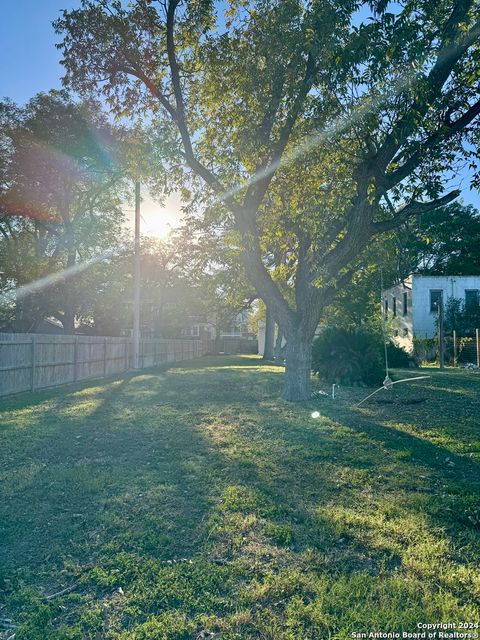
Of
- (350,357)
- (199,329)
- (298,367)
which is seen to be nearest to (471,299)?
(350,357)

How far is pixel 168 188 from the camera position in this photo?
10547 millimetres

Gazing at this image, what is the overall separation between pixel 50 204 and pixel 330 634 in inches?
1113

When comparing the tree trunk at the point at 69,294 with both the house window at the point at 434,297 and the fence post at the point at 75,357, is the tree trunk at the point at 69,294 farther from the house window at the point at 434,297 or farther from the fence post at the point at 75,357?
the house window at the point at 434,297

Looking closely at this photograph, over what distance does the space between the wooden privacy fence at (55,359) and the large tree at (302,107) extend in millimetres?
6499

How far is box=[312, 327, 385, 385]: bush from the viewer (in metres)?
12.3

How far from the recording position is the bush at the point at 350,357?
12.3 metres

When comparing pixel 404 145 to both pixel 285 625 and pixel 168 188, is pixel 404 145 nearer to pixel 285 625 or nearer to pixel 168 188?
pixel 168 188

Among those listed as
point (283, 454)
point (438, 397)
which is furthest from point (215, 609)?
point (438, 397)

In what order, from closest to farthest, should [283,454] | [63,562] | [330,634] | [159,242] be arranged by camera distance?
[330,634] → [63,562] → [283,454] → [159,242]

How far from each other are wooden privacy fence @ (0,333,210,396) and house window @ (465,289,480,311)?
19.9 meters

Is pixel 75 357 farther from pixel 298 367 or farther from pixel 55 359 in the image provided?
pixel 298 367

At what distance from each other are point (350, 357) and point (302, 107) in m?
6.54

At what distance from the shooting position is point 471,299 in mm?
29516

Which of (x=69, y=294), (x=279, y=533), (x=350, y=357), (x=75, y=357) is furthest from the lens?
(x=69, y=294)
